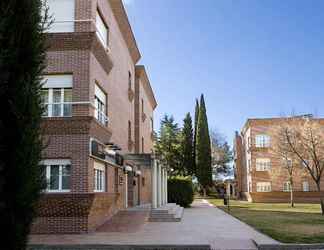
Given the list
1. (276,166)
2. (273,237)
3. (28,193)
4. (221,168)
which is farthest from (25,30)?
(221,168)

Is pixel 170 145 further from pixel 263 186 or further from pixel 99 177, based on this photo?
pixel 99 177

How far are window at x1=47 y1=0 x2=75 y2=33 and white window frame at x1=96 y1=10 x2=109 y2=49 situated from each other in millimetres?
1314

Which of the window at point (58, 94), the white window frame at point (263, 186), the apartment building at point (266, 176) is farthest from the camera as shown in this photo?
the white window frame at point (263, 186)

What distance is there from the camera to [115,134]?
70.4 ft

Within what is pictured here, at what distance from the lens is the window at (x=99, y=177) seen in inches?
678

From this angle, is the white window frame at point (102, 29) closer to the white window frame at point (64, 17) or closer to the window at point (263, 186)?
the white window frame at point (64, 17)

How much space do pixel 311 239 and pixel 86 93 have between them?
9.15 metres

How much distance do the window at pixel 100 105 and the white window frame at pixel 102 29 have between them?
2065mm

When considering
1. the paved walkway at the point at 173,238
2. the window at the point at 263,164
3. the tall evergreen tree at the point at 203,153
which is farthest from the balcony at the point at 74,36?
the window at the point at 263,164

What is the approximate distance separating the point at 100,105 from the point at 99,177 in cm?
307

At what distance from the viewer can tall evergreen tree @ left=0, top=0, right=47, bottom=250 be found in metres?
6.17

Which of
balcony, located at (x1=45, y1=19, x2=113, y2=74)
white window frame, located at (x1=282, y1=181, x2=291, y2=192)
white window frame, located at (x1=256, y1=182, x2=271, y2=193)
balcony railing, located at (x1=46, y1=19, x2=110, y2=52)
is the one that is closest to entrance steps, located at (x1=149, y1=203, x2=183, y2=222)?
balcony, located at (x1=45, y1=19, x2=113, y2=74)

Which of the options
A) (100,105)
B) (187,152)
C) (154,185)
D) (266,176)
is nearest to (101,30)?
(100,105)

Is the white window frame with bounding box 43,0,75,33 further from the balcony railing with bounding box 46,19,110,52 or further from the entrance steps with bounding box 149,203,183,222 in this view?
the entrance steps with bounding box 149,203,183,222
